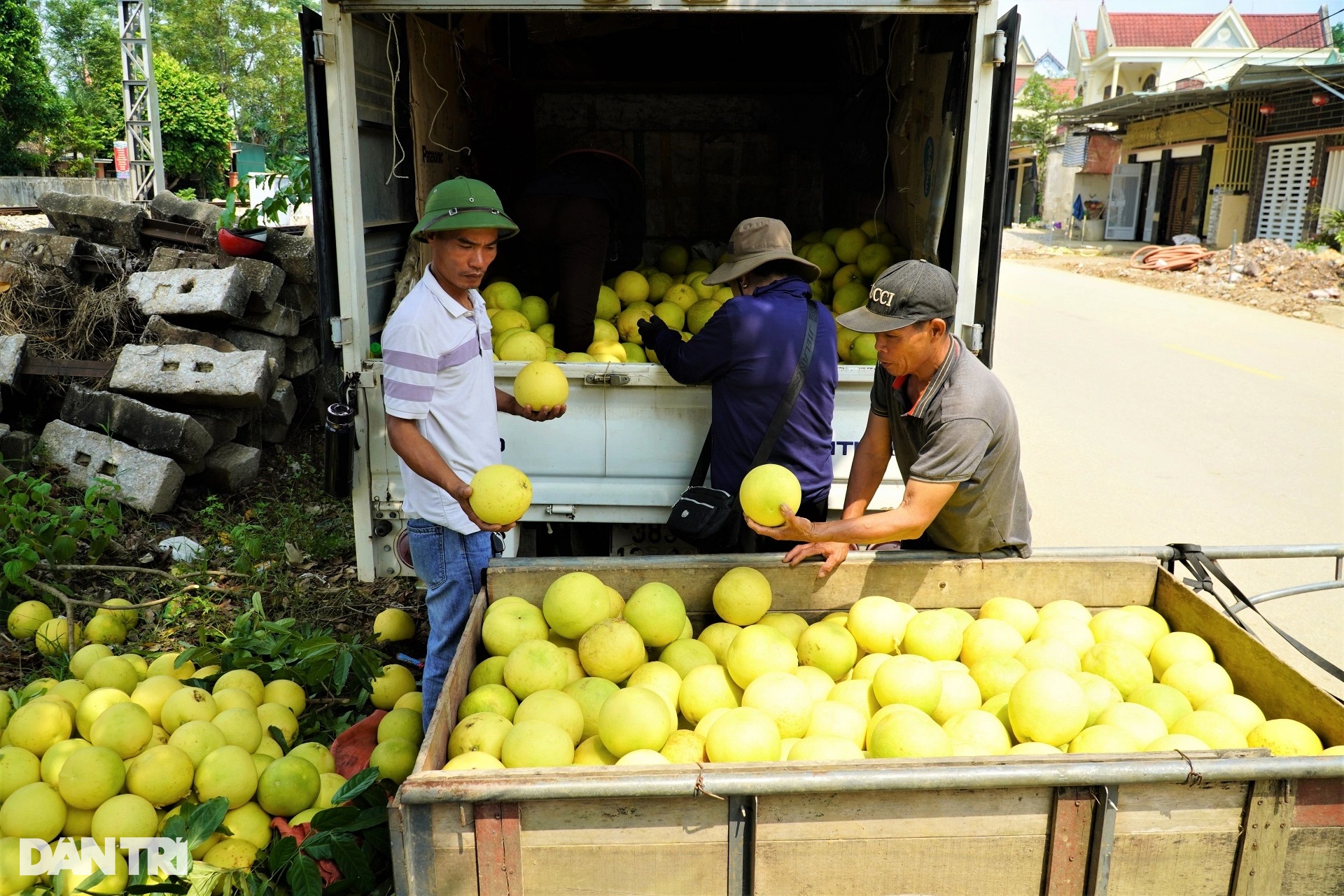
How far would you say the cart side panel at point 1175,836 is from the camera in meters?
2.31

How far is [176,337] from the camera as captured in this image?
23.0 feet

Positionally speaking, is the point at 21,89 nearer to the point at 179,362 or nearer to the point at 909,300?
the point at 179,362

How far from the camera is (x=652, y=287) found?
21.2ft

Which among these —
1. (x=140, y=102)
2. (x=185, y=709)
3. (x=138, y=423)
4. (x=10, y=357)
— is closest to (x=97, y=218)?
(x=10, y=357)

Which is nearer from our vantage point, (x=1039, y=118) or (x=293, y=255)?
(x=293, y=255)

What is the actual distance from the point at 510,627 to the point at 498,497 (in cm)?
47

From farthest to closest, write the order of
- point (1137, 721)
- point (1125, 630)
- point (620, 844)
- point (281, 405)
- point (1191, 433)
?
point (1191, 433), point (281, 405), point (1125, 630), point (1137, 721), point (620, 844)

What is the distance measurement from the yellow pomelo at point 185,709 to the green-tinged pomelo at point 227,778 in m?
0.31

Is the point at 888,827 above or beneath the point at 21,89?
beneath

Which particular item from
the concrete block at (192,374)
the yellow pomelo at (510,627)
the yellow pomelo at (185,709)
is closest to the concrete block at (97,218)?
the concrete block at (192,374)

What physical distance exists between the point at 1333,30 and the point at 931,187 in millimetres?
63384

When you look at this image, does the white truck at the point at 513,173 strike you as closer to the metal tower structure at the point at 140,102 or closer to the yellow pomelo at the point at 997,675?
the yellow pomelo at the point at 997,675

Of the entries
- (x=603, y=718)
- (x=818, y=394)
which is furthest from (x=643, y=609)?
(x=818, y=394)

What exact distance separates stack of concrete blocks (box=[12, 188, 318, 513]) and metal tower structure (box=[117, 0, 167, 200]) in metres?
18.0
